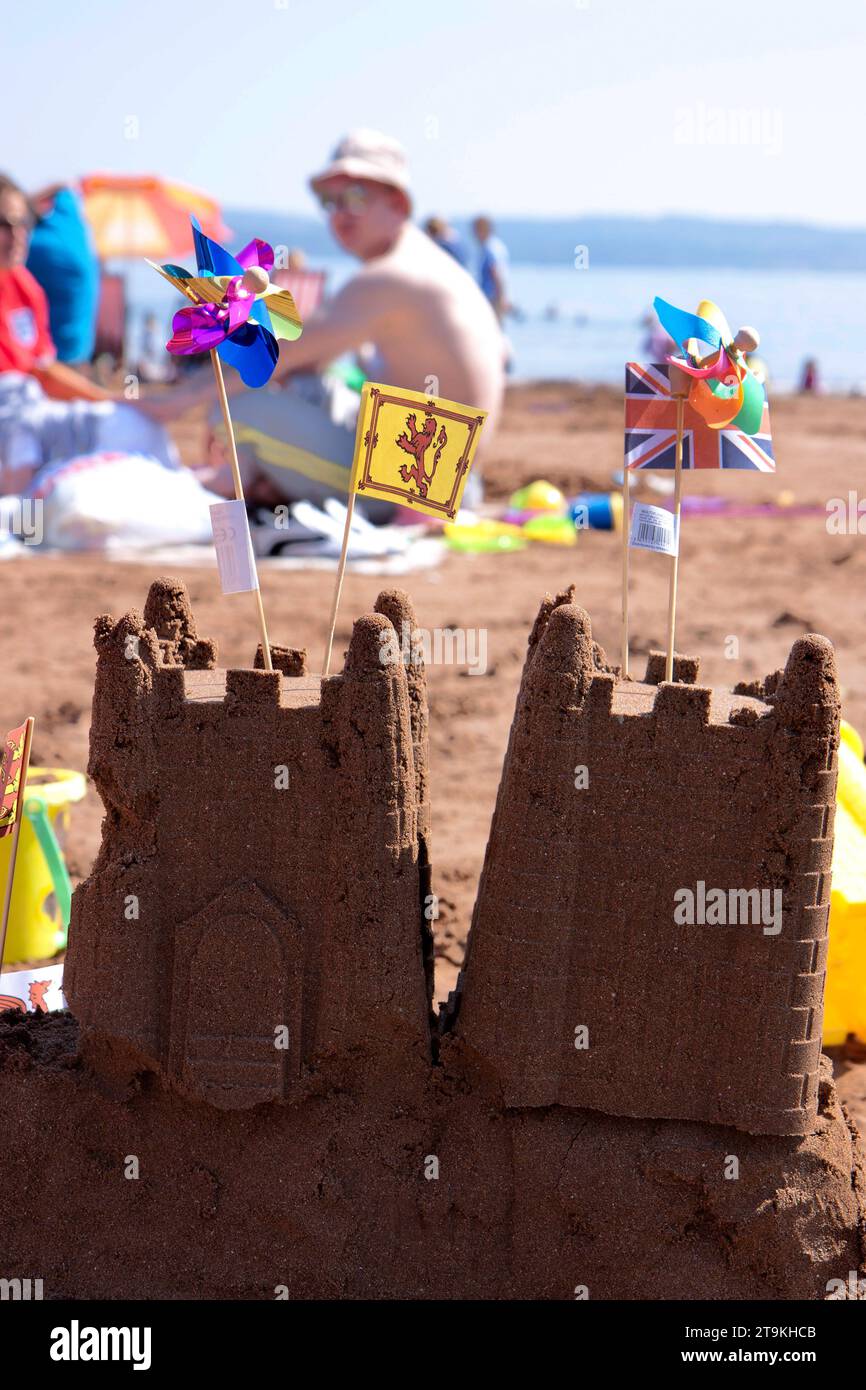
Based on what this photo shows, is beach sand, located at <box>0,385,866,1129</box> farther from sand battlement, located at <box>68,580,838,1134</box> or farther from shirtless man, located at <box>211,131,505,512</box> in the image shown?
sand battlement, located at <box>68,580,838,1134</box>

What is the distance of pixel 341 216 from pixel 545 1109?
8.90 meters

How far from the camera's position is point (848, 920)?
15.6 feet

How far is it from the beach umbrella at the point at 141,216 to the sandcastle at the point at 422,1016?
62.8ft

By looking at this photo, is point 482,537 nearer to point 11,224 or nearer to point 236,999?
point 11,224

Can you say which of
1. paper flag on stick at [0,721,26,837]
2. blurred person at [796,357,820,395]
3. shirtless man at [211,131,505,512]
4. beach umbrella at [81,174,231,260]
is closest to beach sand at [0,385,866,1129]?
shirtless man at [211,131,505,512]

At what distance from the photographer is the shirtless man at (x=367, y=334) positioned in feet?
36.3

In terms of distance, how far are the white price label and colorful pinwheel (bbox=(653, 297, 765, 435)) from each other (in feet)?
3.32

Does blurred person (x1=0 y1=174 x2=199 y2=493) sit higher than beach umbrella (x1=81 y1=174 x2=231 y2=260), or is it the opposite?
beach umbrella (x1=81 y1=174 x2=231 y2=260)

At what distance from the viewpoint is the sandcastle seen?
3.37 m

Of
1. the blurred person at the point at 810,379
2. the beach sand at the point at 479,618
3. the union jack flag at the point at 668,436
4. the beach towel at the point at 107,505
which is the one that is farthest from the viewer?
the blurred person at the point at 810,379

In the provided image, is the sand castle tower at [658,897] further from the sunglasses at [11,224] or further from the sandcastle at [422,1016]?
the sunglasses at [11,224]

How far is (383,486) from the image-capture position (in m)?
3.69

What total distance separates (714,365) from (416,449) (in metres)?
0.69

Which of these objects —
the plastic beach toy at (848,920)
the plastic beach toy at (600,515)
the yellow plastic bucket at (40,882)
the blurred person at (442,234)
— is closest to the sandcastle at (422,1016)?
the plastic beach toy at (848,920)
